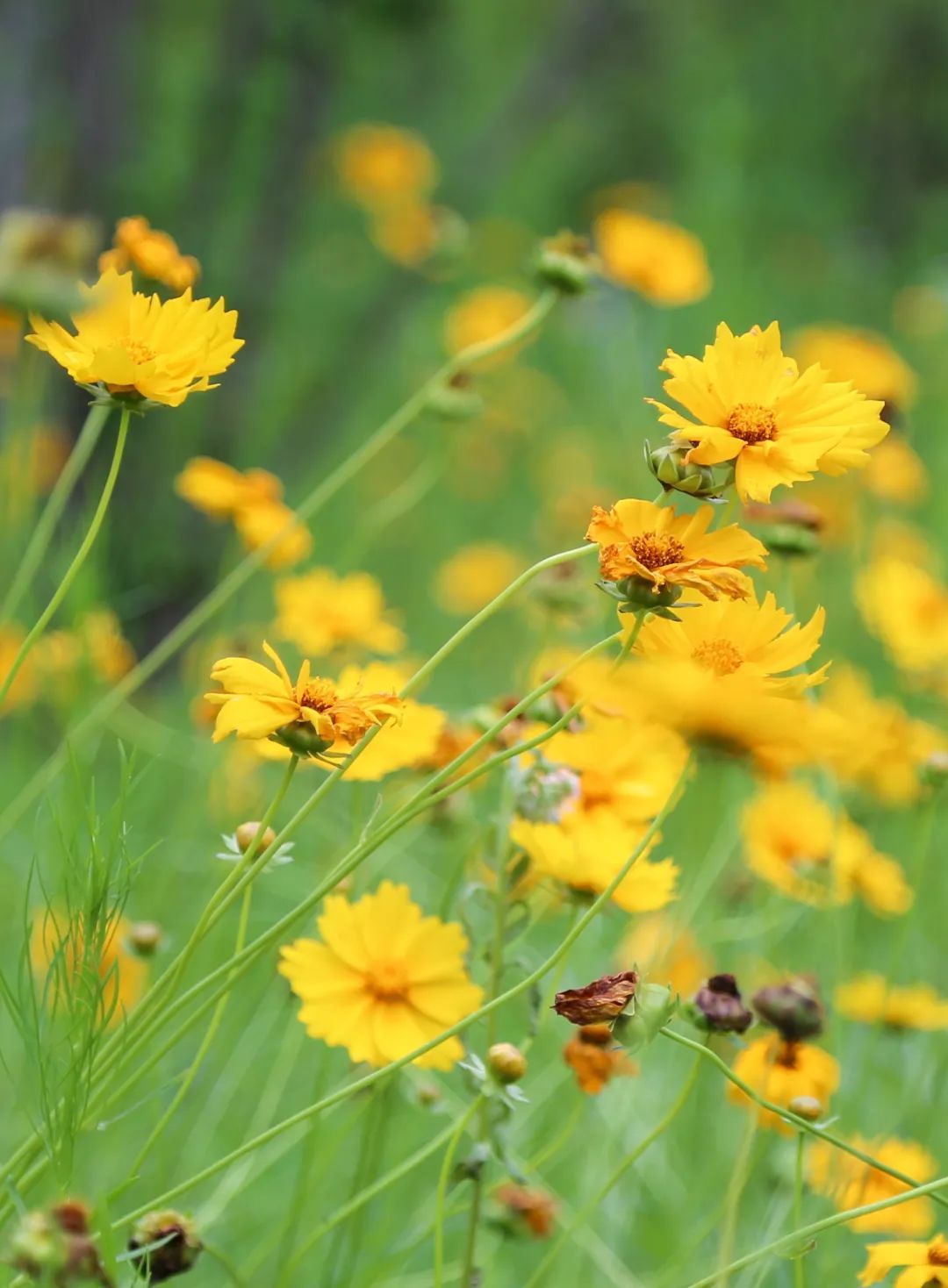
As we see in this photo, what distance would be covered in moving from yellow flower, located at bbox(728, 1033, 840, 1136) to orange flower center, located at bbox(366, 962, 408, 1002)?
147mm

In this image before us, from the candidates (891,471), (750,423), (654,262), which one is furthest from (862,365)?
(750,423)

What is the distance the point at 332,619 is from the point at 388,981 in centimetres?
35

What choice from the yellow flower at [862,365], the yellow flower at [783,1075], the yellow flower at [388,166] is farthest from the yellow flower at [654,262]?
the yellow flower at [388,166]

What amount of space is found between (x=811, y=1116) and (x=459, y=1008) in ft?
0.43

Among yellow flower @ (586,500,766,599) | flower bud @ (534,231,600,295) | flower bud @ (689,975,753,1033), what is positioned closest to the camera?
yellow flower @ (586,500,766,599)

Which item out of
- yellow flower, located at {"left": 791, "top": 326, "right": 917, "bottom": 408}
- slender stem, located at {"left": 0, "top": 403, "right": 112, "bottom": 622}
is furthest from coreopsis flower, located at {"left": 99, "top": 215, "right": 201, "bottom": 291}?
yellow flower, located at {"left": 791, "top": 326, "right": 917, "bottom": 408}

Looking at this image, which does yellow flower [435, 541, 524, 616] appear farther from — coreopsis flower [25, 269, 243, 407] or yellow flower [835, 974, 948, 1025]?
coreopsis flower [25, 269, 243, 407]

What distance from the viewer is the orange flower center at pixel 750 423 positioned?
1.44 ft

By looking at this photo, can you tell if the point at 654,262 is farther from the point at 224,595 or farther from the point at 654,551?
the point at 654,551

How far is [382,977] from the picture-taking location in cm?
53

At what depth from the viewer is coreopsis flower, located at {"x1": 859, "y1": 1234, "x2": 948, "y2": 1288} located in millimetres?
448

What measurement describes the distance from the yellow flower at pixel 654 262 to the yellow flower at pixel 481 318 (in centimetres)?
31

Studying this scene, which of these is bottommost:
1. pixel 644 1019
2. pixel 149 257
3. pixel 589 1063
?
pixel 589 1063

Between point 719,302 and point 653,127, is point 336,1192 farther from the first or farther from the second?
point 653,127
